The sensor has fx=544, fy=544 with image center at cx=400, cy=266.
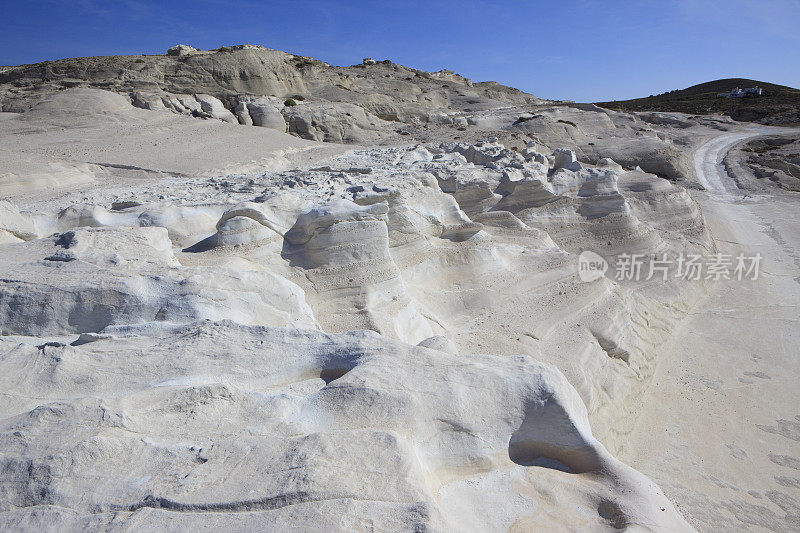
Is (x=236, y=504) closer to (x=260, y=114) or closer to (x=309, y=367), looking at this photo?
(x=309, y=367)

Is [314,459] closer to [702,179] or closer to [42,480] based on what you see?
[42,480]

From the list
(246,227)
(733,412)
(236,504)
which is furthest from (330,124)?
(236,504)

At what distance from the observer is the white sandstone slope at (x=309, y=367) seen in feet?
7.04

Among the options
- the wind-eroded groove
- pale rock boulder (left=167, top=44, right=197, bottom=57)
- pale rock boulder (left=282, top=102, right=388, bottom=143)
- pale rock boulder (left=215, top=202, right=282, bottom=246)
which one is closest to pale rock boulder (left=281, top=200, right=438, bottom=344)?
pale rock boulder (left=215, top=202, right=282, bottom=246)

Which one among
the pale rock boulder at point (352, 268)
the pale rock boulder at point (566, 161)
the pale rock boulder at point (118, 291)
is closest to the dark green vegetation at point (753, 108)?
the pale rock boulder at point (566, 161)

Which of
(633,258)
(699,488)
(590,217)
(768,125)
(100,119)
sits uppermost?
(768,125)

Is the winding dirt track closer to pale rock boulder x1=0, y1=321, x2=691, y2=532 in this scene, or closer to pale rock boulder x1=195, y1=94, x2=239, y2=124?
pale rock boulder x1=0, y1=321, x2=691, y2=532

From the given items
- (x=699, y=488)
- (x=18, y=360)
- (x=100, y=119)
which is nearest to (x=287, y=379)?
(x=18, y=360)

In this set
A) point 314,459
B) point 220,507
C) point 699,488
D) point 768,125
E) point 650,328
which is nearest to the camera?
point 220,507

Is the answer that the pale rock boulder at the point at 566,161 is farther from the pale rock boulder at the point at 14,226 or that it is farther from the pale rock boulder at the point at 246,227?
the pale rock boulder at the point at 14,226

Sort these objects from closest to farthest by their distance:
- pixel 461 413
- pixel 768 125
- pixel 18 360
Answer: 1. pixel 461 413
2. pixel 18 360
3. pixel 768 125

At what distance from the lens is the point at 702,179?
720 inches

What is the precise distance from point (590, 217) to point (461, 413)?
855 centimetres

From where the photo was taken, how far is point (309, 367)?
124 inches
